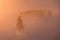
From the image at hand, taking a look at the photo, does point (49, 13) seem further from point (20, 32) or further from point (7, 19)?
point (7, 19)

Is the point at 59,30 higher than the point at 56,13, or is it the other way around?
the point at 56,13

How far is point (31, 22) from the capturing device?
3.12ft

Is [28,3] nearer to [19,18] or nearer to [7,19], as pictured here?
[19,18]

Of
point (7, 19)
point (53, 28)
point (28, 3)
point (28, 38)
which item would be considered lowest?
point (28, 38)

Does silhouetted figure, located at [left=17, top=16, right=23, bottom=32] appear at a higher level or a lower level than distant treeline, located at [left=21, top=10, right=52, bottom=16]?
lower

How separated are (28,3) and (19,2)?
12 cm

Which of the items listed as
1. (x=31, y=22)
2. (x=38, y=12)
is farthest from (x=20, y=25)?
(x=38, y=12)

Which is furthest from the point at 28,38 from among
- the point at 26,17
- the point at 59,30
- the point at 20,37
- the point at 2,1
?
the point at 2,1

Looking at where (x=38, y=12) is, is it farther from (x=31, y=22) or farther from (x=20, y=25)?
(x=20, y=25)

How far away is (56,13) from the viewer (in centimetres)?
95

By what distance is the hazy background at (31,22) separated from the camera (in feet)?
3.08

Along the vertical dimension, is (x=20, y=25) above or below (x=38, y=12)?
below

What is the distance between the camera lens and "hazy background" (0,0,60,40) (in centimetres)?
94

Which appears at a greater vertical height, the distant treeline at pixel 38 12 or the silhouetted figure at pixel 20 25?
the distant treeline at pixel 38 12
